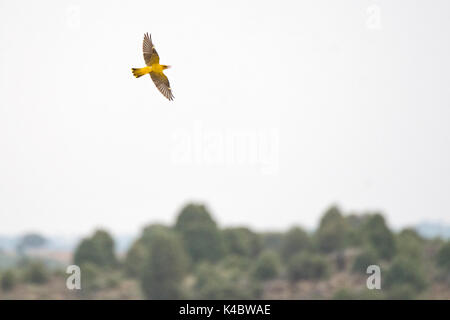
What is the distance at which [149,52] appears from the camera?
26938 mm

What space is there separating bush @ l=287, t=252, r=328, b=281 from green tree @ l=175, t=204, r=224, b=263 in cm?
1457

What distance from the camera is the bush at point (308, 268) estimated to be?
108 m

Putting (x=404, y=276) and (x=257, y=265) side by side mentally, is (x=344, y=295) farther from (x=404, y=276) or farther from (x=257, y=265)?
(x=257, y=265)

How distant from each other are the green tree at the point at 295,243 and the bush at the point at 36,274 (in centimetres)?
2998

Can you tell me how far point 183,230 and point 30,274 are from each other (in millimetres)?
19972

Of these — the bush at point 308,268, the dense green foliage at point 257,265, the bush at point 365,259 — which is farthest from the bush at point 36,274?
the bush at point 365,259

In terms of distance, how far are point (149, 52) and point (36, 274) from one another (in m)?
89.0

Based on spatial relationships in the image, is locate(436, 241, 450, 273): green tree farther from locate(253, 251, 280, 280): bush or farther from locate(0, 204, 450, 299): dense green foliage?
locate(253, 251, 280, 280): bush

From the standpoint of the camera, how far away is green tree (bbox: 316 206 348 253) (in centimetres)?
11438

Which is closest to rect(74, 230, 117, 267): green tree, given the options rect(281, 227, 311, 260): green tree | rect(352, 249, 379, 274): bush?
rect(281, 227, 311, 260): green tree
